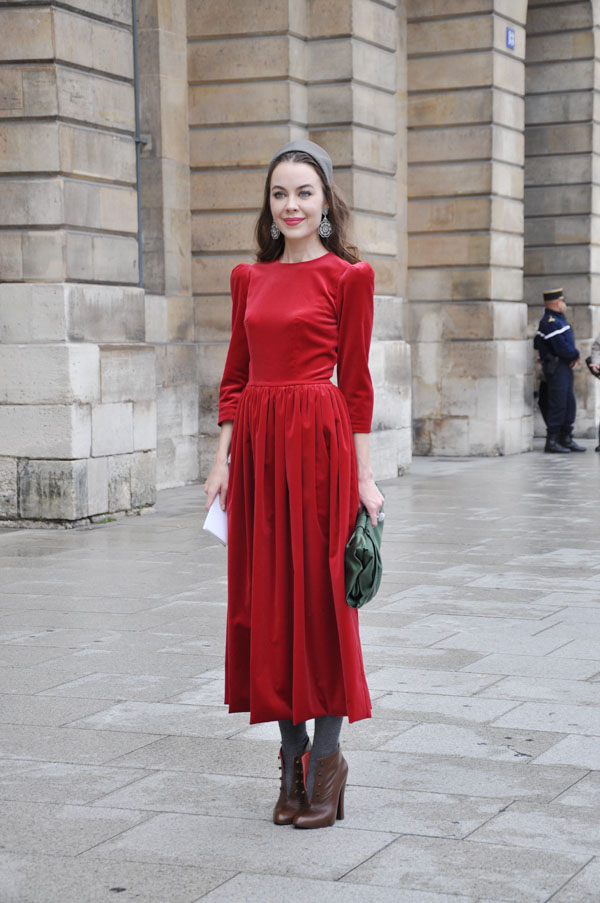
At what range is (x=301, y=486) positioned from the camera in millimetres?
3959

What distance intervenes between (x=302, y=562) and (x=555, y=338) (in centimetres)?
1353

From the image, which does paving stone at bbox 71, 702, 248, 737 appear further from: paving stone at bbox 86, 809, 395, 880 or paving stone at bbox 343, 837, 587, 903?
paving stone at bbox 343, 837, 587, 903

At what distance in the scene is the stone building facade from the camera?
9.98 meters

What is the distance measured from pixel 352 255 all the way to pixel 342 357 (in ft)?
1.02

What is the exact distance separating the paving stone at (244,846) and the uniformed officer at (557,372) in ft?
44.5

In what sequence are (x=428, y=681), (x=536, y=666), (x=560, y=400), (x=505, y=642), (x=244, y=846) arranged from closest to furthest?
(x=244, y=846)
(x=428, y=681)
(x=536, y=666)
(x=505, y=642)
(x=560, y=400)

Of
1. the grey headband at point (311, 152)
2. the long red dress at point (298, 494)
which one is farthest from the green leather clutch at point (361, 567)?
the grey headband at point (311, 152)

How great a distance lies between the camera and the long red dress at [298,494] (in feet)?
A: 12.9

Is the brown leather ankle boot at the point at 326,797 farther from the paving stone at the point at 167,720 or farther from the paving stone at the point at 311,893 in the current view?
the paving stone at the point at 167,720

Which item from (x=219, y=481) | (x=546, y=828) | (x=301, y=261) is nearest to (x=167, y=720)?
(x=219, y=481)

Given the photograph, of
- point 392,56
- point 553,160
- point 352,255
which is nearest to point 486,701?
point 352,255

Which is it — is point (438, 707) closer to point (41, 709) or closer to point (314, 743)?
point (314, 743)

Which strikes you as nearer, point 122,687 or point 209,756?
point 209,756

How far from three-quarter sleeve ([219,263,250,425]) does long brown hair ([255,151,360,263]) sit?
87mm
